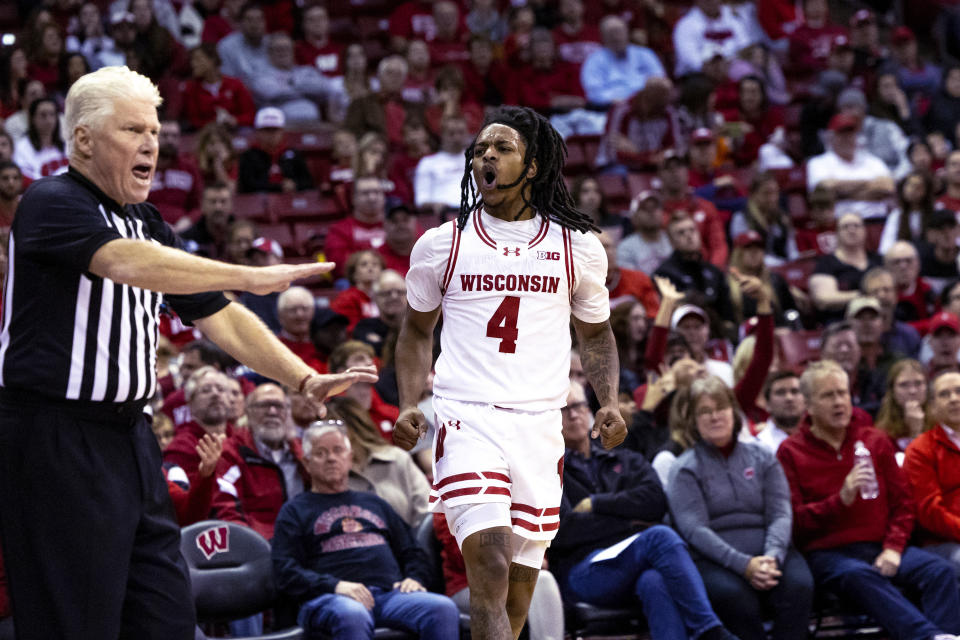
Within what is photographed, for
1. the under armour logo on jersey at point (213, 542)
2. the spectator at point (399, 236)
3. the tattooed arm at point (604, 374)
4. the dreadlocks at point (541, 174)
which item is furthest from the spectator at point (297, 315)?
the tattooed arm at point (604, 374)

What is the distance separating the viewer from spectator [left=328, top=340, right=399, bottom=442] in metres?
7.79

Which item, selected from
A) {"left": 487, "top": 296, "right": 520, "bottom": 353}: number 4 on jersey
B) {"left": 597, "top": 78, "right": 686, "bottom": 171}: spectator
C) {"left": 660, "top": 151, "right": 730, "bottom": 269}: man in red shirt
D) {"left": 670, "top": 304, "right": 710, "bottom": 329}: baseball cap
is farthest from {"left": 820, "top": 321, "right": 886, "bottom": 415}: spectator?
{"left": 487, "top": 296, "right": 520, "bottom": 353}: number 4 on jersey

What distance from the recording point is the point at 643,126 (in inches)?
526

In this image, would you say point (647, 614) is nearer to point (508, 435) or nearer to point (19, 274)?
point (508, 435)

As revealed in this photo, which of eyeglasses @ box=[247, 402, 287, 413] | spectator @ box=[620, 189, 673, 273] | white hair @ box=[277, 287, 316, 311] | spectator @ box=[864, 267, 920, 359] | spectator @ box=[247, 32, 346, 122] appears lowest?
eyeglasses @ box=[247, 402, 287, 413]

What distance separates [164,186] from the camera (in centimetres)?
1130

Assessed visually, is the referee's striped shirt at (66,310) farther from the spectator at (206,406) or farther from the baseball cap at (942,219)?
the baseball cap at (942,219)

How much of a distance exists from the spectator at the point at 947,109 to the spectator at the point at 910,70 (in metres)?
0.42

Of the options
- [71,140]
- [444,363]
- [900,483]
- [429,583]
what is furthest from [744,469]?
[71,140]

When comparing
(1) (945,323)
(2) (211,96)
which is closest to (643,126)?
(2) (211,96)

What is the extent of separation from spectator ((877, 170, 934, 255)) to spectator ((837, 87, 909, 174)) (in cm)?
201

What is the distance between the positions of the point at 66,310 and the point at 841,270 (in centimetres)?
865

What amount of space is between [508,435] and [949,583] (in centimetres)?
337

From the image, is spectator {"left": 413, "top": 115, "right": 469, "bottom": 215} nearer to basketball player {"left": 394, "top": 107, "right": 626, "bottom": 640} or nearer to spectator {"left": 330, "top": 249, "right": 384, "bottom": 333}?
spectator {"left": 330, "top": 249, "right": 384, "bottom": 333}
